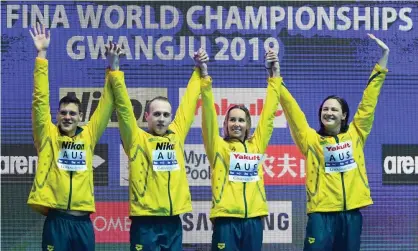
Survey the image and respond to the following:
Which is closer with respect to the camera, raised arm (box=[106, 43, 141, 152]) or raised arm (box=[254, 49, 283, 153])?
raised arm (box=[106, 43, 141, 152])

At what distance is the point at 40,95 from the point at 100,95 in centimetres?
108

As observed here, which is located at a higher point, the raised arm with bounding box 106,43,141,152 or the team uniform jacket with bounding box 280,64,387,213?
the raised arm with bounding box 106,43,141,152

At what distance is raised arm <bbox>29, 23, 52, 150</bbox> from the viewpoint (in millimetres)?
6250

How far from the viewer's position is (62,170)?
630cm

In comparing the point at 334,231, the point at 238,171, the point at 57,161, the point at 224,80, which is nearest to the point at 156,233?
the point at 238,171

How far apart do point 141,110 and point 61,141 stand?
1052 millimetres

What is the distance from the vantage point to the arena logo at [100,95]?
7.29 m

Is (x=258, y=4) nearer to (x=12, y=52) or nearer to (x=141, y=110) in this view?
(x=141, y=110)

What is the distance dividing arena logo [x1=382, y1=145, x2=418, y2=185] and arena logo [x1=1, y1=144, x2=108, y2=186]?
2.18m

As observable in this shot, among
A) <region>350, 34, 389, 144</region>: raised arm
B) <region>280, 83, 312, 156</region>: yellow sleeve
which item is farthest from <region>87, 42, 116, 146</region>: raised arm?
<region>350, 34, 389, 144</region>: raised arm

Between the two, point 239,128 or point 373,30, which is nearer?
point 239,128

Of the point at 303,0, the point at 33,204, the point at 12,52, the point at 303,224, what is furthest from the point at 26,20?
the point at 303,224

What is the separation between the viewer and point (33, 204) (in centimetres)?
629

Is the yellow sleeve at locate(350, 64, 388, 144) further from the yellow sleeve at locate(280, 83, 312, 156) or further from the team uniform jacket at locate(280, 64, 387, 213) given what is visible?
the yellow sleeve at locate(280, 83, 312, 156)
